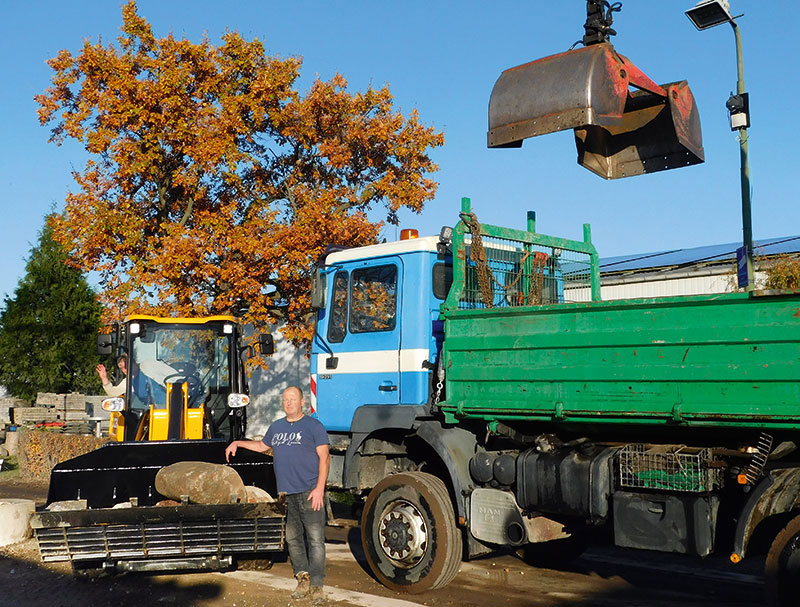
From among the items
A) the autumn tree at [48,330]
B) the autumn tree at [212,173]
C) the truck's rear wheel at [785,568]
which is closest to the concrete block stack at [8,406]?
the autumn tree at [48,330]

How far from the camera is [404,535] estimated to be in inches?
317

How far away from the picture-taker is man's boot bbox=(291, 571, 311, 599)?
7.48 metres

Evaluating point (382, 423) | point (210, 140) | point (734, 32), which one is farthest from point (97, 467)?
point (734, 32)

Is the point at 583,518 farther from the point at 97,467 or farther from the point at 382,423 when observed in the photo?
the point at 97,467

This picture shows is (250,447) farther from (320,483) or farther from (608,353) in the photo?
(608,353)

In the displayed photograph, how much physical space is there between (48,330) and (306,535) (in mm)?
26813

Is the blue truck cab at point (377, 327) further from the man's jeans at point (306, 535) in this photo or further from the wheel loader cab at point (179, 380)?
the wheel loader cab at point (179, 380)

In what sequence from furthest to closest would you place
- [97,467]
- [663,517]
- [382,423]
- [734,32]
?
[734,32], [97,467], [382,423], [663,517]

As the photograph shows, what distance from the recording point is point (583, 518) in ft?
24.5

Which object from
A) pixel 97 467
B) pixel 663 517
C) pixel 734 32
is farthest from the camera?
pixel 734 32

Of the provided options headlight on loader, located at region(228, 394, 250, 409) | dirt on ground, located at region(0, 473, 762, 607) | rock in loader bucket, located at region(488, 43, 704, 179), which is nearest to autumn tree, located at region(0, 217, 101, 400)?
headlight on loader, located at region(228, 394, 250, 409)

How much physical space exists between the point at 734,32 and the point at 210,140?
911 cm

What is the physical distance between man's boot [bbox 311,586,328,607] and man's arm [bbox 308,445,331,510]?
66 cm

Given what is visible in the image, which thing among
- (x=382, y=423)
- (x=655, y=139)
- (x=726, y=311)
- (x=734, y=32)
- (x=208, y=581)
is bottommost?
(x=208, y=581)
